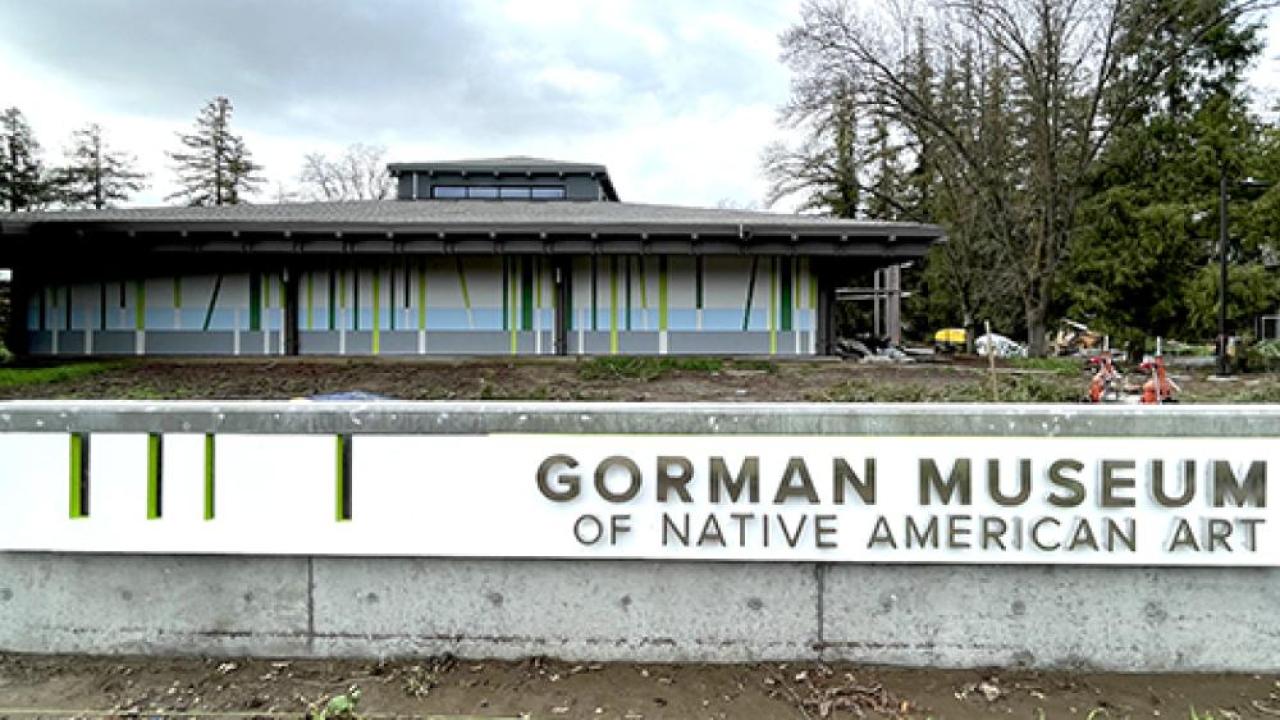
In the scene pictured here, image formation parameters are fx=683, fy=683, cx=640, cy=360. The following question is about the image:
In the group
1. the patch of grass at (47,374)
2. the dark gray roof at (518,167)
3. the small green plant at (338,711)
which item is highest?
the dark gray roof at (518,167)

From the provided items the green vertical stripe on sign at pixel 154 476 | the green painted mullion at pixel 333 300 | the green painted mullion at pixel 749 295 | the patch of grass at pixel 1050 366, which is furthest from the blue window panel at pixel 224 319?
the patch of grass at pixel 1050 366

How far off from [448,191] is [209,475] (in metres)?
22.9

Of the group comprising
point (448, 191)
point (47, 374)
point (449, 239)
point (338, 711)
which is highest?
point (448, 191)

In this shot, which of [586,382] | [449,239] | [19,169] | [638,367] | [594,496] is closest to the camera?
[594,496]

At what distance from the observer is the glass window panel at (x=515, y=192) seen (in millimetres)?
25016

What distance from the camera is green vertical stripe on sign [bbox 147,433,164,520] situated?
3.35 m

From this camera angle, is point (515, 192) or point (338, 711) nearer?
point (338, 711)

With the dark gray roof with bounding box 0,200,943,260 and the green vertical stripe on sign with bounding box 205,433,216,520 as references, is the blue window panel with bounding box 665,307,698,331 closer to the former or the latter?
the dark gray roof with bounding box 0,200,943,260

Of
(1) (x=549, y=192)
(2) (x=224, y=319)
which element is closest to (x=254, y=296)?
(2) (x=224, y=319)

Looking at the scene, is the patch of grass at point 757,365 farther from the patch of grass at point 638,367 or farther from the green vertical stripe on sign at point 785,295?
the green vertical stripe on sign at point 785,295

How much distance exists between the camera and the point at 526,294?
17188 mm

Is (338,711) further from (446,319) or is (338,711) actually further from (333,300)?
Answer: (333,300)

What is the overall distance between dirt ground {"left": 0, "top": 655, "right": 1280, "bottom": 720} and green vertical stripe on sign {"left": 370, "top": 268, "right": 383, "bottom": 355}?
14234 mm

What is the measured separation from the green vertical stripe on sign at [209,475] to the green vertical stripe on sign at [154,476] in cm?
22
